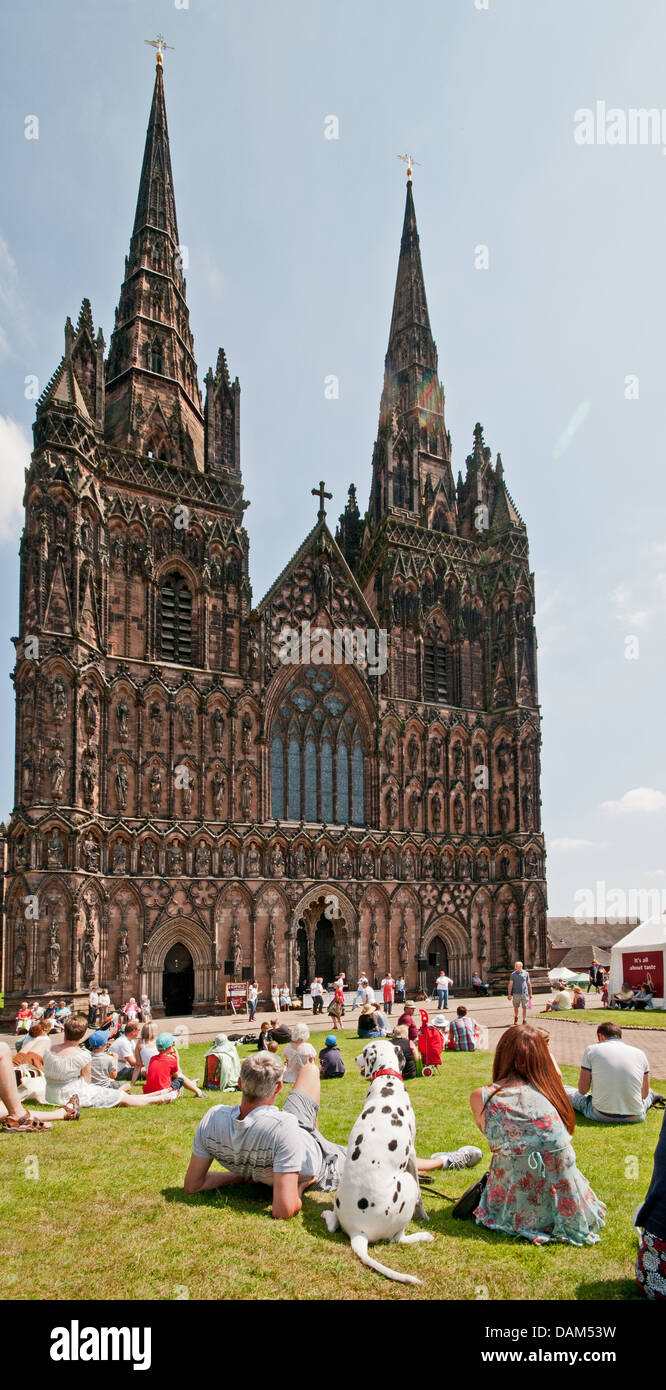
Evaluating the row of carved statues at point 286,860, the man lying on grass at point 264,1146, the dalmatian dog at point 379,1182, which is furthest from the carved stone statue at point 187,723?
the dalmatian dog at point 379,1182

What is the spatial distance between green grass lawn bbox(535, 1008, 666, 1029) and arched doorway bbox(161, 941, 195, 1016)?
1405cm

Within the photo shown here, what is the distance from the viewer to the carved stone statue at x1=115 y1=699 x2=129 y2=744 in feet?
116

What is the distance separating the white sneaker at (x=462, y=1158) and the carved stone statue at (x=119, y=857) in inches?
1060

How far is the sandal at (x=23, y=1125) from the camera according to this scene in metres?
10.3

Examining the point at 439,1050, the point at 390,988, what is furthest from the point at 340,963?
the point at 439,1050

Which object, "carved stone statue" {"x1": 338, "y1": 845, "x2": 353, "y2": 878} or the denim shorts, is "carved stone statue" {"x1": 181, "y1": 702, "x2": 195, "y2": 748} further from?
the denim shorts

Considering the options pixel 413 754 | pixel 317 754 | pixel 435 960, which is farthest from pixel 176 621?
pixel 435 960

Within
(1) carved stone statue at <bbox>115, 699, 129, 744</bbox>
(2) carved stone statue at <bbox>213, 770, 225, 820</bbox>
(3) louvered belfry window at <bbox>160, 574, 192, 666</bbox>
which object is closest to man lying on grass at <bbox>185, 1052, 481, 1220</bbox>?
(1) carved stone statue at <bbox>115, 699, 129, 744</bbox>

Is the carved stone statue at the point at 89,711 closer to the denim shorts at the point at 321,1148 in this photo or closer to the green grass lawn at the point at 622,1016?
the green grass lawn at the point at 622,1016

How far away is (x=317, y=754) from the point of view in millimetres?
40531

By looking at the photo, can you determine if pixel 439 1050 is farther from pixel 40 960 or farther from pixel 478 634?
pixel 478 634

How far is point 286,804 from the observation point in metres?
39.2

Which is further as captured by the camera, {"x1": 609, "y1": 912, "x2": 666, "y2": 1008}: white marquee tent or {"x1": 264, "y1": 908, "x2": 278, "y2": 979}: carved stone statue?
{"x1": 264, "y1": 908, "x2": 278, "y2": 979}: carved stone statue

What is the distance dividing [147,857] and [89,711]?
5873mm
